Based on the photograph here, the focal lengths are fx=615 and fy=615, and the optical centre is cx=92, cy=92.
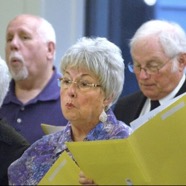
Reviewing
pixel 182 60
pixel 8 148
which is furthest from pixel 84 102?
pixel 182 60

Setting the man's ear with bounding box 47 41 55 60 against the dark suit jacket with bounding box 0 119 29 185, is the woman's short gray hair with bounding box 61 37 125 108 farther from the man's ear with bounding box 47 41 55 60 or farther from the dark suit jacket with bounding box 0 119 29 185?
the man's ear with bounding box 47 41 55 60

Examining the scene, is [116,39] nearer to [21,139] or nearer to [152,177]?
[21,139]

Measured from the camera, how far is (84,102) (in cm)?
238

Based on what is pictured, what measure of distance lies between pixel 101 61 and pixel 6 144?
2.04ft

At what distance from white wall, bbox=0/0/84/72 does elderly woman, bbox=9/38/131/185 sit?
1.97 meters

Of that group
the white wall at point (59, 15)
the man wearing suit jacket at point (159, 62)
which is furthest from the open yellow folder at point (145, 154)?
the white wall at point (59, 15)

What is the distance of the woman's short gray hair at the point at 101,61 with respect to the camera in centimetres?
237

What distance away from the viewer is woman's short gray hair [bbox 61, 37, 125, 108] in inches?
93.1

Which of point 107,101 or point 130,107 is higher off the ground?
point 107,101

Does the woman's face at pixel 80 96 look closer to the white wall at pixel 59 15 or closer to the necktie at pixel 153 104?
the necktie at pixel 153 104

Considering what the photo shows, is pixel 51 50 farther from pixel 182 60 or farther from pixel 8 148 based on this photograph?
pixel 8 148

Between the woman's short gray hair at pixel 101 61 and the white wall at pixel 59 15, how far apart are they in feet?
6.46

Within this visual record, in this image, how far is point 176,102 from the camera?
1976 millimetres

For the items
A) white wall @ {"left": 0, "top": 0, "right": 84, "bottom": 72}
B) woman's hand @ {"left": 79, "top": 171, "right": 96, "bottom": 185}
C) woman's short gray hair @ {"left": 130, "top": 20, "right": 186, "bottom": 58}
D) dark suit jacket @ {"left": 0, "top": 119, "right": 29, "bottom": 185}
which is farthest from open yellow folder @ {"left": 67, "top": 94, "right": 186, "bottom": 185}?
white wall @ {"left": 0, "top": 0, "right": 84, "bottom": 72}
